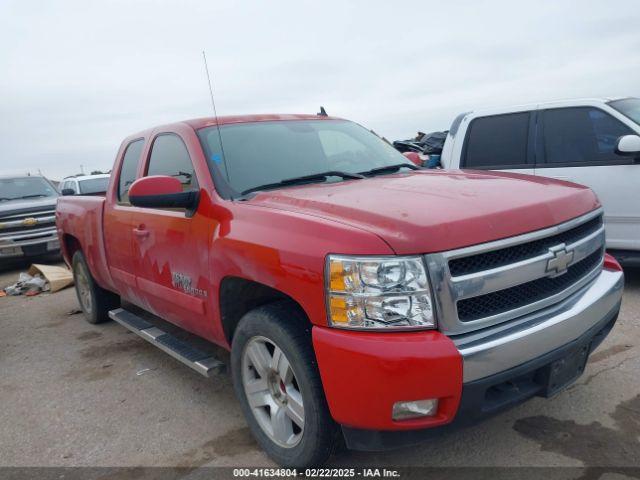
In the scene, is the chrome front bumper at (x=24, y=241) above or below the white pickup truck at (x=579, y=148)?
below

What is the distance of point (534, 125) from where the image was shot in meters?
5.77

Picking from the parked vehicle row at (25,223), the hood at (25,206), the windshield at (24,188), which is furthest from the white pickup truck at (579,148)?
the windshield at (24,188)

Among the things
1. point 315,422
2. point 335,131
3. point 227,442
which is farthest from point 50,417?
point 335,131

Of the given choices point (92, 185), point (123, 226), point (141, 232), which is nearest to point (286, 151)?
point (141, 232)

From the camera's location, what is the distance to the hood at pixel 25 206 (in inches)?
377

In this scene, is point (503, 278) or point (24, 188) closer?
point (503, 278)

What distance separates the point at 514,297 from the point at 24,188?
10756 millimetres

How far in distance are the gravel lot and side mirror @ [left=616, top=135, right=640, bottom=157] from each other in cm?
132

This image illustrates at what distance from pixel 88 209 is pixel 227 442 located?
2.80m

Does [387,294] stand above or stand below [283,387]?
above

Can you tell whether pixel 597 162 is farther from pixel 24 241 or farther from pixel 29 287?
pixel 24 241

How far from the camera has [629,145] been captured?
194 inches

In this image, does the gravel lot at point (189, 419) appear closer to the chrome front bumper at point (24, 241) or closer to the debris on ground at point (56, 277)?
the debris on ground at point (56, 277)

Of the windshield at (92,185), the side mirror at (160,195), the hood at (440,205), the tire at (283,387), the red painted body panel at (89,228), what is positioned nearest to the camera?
the hood at (440,205)
